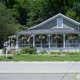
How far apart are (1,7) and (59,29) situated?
979 inches

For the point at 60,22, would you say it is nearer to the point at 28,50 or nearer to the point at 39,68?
the point at 28,50

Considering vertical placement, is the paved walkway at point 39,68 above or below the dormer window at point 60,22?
below

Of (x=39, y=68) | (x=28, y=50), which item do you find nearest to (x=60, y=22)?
(x=28, y=50)

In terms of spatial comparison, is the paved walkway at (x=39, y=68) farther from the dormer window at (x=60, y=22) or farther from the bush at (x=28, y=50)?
the dormer window at (x=60, y=22)

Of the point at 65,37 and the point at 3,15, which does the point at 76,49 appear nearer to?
the point at 65,37

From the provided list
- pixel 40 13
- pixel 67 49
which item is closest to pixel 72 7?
pixel 40 13

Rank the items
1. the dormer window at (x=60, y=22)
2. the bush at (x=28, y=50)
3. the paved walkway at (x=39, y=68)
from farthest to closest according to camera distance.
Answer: the dormer window at (x=60, y=22) < the bush at (x=28, y=50) < the paved walkway at (x=39, y=68)

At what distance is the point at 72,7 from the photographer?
6788 centimetres

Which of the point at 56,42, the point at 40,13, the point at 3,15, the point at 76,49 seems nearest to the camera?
the point at 76,49

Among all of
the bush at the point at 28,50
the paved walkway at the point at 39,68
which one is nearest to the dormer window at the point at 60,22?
the bush at the point at 28,50

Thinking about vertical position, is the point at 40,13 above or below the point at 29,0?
below

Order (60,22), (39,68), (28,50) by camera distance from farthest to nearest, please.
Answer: (60,22)
(28,50)
(39,68)

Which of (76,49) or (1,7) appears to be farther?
(1,7)

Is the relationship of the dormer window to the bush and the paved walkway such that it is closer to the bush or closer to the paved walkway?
the bush
